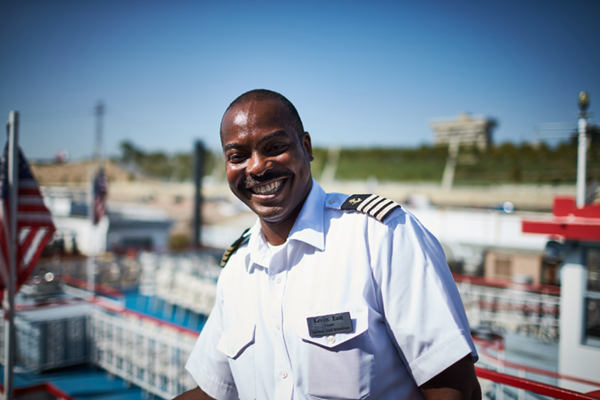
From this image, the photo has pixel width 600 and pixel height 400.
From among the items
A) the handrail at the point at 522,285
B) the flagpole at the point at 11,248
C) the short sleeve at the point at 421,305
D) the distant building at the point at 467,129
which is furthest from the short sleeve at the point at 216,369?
the distant building at the point at 467,129

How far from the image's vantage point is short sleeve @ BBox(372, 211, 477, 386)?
946mm

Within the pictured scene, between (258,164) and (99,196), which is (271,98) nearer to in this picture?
(258,164)

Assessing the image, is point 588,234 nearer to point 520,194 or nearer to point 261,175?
point 261,175

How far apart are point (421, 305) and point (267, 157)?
0.61 metres

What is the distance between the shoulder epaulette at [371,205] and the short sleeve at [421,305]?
87 mm

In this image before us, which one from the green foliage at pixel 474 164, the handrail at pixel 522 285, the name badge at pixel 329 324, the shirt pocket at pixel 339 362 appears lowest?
the handrail at pixel 522 285

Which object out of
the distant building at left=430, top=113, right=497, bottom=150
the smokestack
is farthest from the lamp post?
the distant building at left=430, top=113, right=497, bottom=150

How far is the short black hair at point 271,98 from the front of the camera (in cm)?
123

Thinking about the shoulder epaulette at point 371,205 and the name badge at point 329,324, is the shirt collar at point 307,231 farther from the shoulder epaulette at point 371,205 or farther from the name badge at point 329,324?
the name badge at point 329,324

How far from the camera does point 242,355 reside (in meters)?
1.31

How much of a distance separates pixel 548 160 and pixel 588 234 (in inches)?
1925

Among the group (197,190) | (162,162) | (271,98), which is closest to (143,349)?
(271,98)

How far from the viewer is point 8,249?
343 centimetres

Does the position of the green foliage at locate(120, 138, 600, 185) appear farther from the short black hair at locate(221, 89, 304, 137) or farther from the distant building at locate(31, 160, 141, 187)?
the short black hair at locate(221, 89, 304, 137)
